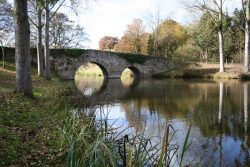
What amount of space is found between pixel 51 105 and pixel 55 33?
35.4m

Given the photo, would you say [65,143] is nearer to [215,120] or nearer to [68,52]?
[215,120]

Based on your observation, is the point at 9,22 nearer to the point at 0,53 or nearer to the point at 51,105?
the point at 0,53

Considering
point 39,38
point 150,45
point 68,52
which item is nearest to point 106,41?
point 150,45

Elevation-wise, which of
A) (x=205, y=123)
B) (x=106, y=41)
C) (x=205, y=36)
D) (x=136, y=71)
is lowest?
(x=205, y=123)

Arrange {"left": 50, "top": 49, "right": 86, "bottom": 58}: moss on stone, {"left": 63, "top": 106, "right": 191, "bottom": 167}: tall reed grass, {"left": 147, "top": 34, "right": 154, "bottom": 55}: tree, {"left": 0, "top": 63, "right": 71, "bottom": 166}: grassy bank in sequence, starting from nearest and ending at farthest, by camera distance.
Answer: {"left": 63, "top": 106, "right": 191, "bottom": 167}: tall reed grass, {"left": 0, "top": 63, "right": 71, "bottom": 166}: grassy bank, {"left": 50, "top": 49, "right": 86, "bottom": 58}: moss on stone, {"left": 147, "top": 34, "right": 154, "bottom": 55}: tree

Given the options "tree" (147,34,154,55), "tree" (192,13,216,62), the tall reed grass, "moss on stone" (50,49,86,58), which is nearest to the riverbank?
"tree" (192,13,216,62)

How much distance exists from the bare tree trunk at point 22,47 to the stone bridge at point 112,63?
23699 mm

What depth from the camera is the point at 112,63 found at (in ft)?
132

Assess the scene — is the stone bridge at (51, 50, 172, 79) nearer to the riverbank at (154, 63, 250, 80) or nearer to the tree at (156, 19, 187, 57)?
the riverbank at (154, 63, 250, 80)

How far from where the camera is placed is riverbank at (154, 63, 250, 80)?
33.0 metres

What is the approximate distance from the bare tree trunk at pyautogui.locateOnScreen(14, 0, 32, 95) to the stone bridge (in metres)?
23.7

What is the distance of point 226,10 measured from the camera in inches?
1302

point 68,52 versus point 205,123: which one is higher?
point 68,52

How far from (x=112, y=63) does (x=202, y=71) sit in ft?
31.5
